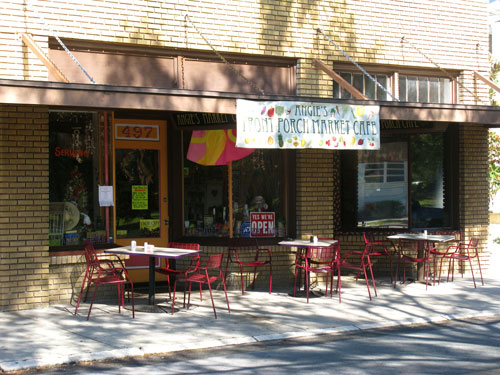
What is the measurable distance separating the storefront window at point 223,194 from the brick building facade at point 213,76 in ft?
0.83

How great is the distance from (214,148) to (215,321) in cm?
365

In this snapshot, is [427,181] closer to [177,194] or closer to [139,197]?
[177,194]

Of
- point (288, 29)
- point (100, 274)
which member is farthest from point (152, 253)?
point (288, 29)

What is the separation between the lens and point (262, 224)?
11.9 m

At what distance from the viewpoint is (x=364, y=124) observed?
10609mm

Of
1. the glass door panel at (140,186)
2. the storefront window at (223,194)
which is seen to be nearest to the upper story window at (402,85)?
the storefront window at (223,194)

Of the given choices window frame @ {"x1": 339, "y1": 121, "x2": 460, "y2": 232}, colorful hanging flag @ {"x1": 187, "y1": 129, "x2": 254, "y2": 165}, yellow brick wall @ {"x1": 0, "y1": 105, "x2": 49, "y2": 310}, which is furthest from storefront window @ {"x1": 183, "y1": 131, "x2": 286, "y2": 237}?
yellow brick wall @ {"x1": 0, "y1": 105, "x2": 49, "y2": 310}

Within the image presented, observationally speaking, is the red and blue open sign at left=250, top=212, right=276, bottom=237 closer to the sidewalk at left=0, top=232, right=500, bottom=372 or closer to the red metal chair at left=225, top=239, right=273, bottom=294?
the red metal chair at left=225, top=239, right=273, bottom=294

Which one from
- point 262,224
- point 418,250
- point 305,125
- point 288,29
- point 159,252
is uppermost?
point 288,29

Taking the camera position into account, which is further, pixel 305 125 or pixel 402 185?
pixel 402 185

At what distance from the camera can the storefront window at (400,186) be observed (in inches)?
527

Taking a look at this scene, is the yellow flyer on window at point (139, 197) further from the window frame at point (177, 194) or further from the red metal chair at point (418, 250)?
the red metal chair at point (418, 250)

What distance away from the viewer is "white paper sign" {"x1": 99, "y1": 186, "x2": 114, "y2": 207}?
10.4 m

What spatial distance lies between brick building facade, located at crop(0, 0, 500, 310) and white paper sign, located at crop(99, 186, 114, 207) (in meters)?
0.52
